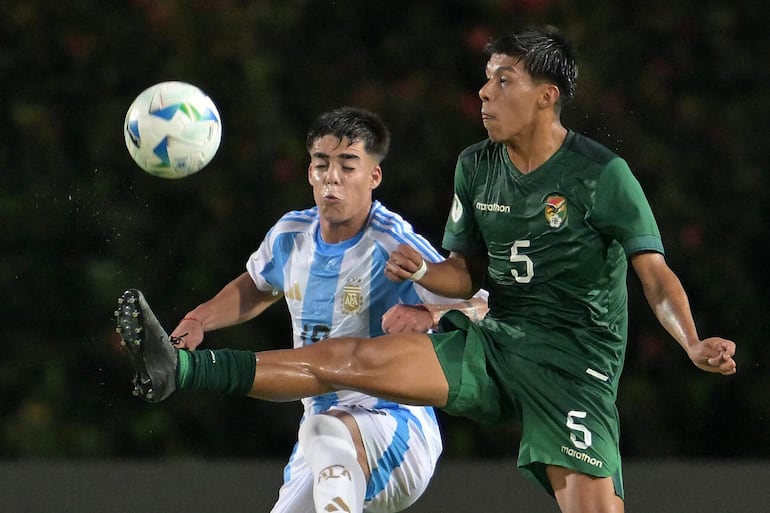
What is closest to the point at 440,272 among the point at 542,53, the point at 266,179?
the point at 542,53

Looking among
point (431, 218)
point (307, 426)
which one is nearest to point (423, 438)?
point (307, 426)

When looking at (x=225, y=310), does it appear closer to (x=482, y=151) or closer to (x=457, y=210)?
(x=457, y=210)

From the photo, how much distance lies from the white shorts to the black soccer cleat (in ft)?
1.93

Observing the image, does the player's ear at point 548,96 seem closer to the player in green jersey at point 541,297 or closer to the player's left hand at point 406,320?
the player in green jersey at point 541,297

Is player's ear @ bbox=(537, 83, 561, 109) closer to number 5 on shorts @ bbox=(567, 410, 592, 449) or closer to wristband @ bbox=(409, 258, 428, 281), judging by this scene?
wristband @ bbox=(409, 258, 428, 281)

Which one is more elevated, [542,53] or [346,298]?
[542,53]

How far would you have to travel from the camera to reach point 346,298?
126 inches

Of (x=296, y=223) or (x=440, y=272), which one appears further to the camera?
(x=296, y=223)

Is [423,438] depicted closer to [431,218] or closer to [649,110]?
[431,218]

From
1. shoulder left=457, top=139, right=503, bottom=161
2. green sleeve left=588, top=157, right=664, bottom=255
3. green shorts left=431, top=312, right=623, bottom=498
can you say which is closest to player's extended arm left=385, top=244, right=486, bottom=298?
green shorts left=431, top=312, right=623, bottom=498

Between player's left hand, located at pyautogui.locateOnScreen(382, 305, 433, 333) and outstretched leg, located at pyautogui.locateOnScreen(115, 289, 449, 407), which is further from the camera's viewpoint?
player's left hand, located at pyautogui.locateOnScreen(382, 305, 433, 333)

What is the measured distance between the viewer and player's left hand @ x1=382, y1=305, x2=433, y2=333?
2.90m

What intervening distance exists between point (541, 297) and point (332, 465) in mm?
629

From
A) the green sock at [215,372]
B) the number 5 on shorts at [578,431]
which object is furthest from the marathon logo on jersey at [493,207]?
the green sock at [215,372]
